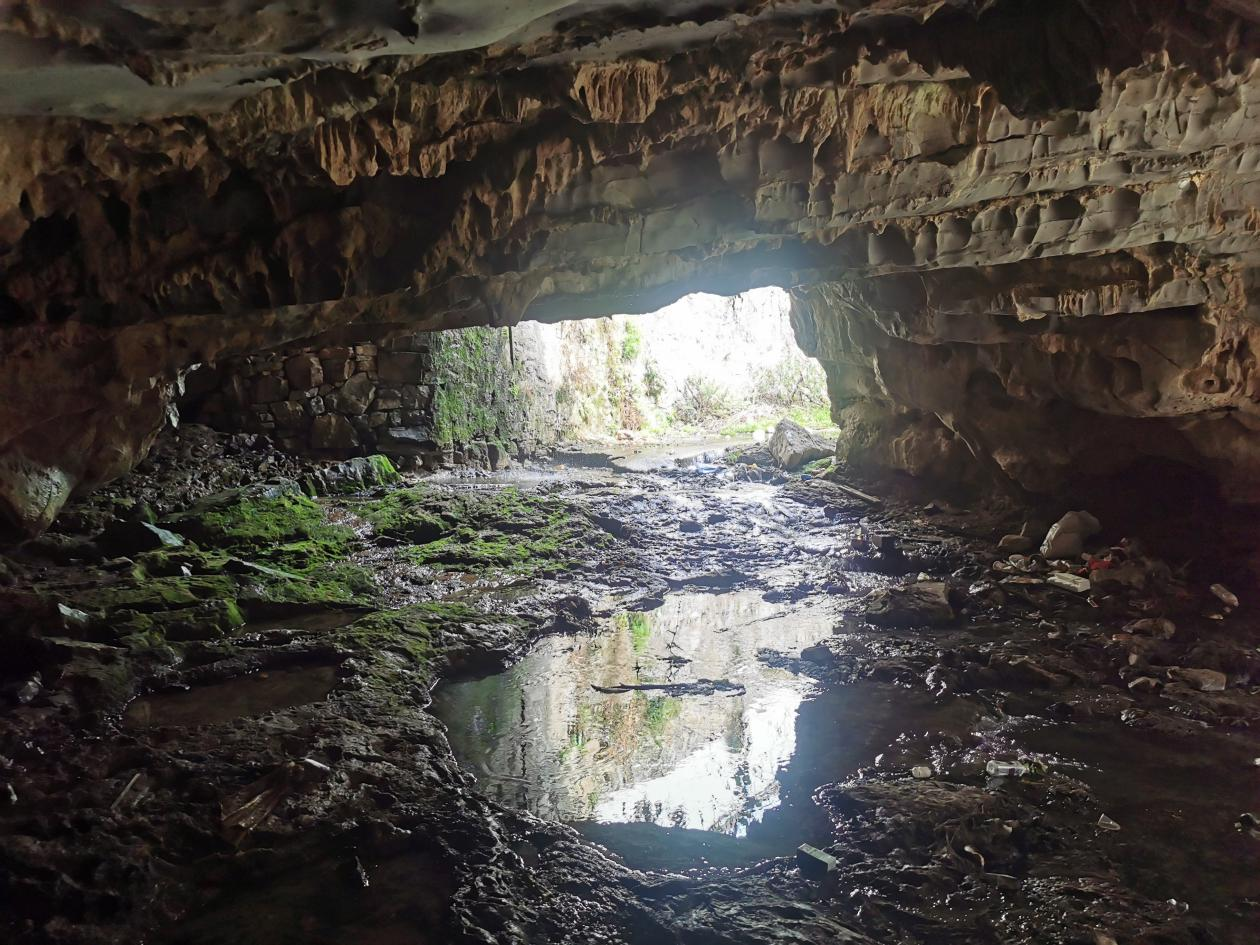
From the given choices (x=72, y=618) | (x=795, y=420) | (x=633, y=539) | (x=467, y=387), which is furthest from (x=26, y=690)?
(x=795, y=420)

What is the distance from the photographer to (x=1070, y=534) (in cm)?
901

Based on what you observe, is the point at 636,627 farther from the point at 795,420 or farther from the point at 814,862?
the point at 795,420

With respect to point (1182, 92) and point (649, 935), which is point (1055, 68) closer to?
point (1182, 92)

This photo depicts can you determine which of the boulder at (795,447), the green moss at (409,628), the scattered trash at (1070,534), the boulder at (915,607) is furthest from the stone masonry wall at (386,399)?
the scattered trash at (1070,534)

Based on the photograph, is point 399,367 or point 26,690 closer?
point 26,690

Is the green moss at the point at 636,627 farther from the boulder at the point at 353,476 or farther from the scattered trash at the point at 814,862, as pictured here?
the boulder at the point at 353,476

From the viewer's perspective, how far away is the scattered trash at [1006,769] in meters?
4.96

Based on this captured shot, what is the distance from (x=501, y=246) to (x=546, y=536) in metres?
5.10

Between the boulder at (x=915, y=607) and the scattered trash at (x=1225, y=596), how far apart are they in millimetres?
2409

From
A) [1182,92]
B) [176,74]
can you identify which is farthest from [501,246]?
[1182,92]

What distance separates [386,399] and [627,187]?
8816 mm

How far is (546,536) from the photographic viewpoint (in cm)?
1061

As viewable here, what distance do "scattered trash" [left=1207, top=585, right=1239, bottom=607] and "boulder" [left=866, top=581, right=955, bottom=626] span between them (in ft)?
7.90

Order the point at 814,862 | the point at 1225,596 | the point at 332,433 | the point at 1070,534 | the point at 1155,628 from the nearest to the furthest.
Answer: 1. the point at 814,862
2. the point at 1155,628
3. the point at 1225,596
4. the point at 1070,534
5. the point at 332,433
